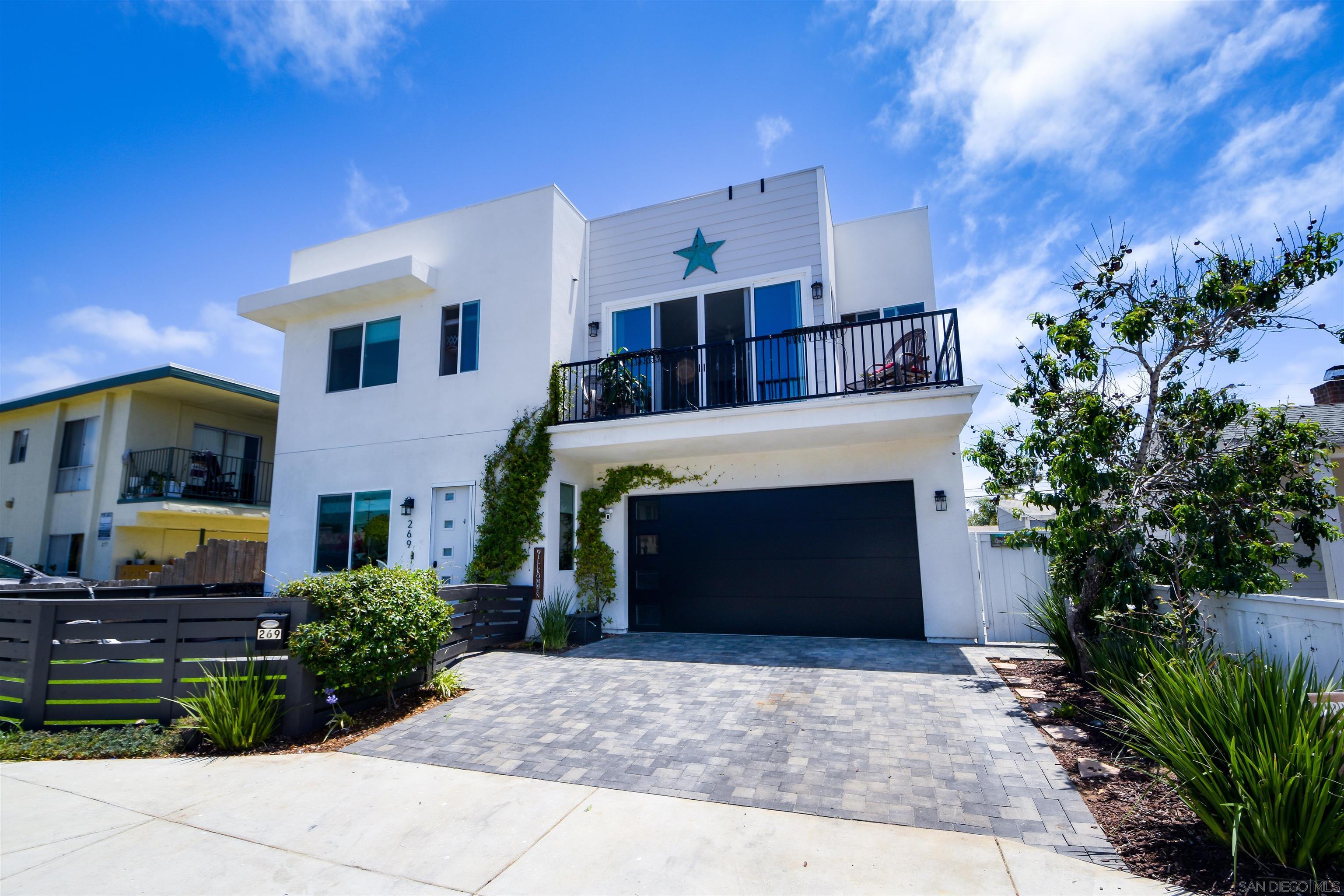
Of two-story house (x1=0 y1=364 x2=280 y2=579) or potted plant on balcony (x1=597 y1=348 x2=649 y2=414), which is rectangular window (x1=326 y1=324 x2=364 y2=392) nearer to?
two-story house (x1=0 y1=364 x2=280 y2=579)

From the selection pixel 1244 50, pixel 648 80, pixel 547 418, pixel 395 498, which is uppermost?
pixel 648 80

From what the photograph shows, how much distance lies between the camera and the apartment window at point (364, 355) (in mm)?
10742

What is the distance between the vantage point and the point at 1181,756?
295 centimetres

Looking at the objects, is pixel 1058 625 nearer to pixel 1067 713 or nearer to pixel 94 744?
pixel 1067 713

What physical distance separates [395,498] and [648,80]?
751 centimetres

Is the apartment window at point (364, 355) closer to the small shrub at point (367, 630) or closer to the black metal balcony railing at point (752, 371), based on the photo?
the black metal balcony railing at point (752, 371)

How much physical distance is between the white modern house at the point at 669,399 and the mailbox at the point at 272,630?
4183mm

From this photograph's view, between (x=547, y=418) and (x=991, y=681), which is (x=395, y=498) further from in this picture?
(x=991, y=681)

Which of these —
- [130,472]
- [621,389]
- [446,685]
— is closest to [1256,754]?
[446,685]

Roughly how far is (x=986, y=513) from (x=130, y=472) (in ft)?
66.4

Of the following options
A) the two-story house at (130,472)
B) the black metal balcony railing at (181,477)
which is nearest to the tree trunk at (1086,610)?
the two-story house at (130,472)

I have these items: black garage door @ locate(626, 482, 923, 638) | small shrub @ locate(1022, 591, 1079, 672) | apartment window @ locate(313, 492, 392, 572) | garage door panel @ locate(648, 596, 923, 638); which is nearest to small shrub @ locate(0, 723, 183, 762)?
apartment window @ locate(313, 492, 392, 572)

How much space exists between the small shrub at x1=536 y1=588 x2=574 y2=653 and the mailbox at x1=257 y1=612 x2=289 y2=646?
3.66m

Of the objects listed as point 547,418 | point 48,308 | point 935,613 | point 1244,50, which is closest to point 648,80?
point 547,418
